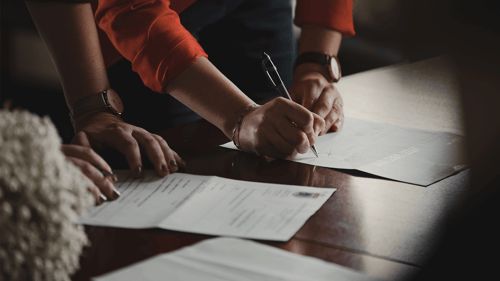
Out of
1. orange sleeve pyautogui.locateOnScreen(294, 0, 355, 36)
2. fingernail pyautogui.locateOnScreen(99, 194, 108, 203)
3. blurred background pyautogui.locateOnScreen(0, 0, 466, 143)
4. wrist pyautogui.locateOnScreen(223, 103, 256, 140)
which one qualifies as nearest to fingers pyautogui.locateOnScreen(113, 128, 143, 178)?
fingernail pyautogui.locateOnScreen(99, 194, 108, 203)

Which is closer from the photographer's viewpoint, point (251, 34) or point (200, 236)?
point (200, 236)

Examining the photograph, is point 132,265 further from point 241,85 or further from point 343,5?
point 343,5

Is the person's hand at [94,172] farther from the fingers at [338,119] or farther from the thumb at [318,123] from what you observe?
the fingers at [338,119]

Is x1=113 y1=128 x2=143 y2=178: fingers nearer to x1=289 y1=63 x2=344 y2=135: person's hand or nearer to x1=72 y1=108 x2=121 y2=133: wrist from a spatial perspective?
x1=72 y1=108 x2=121 y2=133: wrist

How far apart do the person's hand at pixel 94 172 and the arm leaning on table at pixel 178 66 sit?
0.30 m

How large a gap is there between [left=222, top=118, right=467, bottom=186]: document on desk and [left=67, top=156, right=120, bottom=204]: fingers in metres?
0.34

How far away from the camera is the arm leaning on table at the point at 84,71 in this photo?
819 millimetres

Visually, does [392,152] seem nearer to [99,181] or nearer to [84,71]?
[99,181]

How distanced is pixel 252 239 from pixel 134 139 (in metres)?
0.37

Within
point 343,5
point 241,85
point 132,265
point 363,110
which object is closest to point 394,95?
point 363,110

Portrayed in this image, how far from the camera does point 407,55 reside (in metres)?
4.03

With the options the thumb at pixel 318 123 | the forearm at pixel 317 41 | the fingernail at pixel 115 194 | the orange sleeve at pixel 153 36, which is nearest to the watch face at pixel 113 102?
the orange sleeve at pixel 153 36

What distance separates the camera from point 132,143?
79cm

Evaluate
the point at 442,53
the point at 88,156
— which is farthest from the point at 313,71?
the point at 442,53
